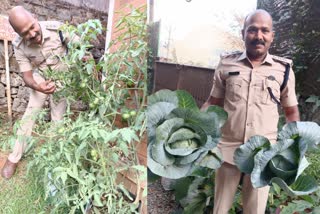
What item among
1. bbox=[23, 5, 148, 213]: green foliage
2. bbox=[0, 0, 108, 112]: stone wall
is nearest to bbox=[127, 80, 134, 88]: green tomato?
bbox=[23, 5, 148, 213]: green foliage

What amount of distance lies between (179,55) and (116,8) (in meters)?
0.57

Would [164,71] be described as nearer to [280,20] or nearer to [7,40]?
[280,20]

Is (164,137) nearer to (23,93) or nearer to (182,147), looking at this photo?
(182,147)

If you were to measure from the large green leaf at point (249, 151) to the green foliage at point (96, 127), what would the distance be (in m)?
0.40

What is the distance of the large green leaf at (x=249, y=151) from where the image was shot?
9.8 inches

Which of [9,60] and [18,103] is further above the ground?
[9,60]

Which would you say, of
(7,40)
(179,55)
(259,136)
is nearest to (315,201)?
(259,136)

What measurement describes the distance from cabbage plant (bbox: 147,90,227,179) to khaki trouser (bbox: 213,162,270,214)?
0.02 m

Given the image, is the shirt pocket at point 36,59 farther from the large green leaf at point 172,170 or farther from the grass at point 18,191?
the large green leaf at point 172,170

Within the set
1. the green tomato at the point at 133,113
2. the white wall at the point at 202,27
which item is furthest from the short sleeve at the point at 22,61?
the white wall at the point at 202,27

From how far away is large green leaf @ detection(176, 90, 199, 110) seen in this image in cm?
27

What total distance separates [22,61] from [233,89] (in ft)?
2.23

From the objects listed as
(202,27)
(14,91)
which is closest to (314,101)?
(202,27)

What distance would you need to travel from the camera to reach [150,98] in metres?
0.30
